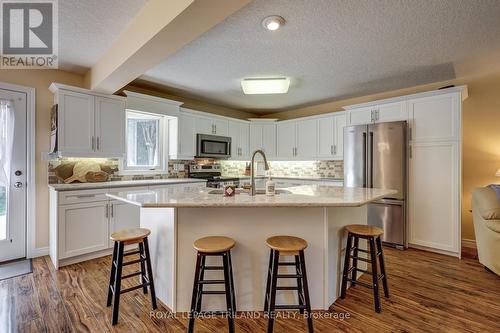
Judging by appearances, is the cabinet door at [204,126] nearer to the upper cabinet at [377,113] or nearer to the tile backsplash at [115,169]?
the tile backsplash at [115,169]

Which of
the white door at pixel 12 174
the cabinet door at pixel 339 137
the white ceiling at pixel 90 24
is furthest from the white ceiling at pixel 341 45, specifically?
the white door at pixel 12 174

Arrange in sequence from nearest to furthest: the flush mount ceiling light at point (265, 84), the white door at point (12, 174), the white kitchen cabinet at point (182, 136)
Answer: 1. the white door at point (12, 174)
2. the flush mount ceiling light at point (265, 84)
3. the white kitchen cabinet at point (182, 136)

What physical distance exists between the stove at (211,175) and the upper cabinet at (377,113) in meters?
2.45

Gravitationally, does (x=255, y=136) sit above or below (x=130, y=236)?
above

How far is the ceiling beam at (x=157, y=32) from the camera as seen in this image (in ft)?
5.51

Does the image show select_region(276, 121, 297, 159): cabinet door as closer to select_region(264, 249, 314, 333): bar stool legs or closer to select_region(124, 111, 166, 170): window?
select_region(124, 111, 166, 170): window

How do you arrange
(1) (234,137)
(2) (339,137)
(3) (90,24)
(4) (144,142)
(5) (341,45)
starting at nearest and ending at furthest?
(3) (90,24)
(5) (341,45)
(4) (144,142)
(2) (339,137)
(1) (234,137)

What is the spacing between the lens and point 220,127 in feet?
17.1

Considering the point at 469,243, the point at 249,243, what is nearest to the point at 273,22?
the point at 249,243

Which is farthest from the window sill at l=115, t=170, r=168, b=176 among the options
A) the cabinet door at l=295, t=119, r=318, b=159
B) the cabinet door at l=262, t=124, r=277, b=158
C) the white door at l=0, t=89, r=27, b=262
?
the cabinet door at l=295, t=119, r=318, b=159

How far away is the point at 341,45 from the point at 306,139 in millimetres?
2671

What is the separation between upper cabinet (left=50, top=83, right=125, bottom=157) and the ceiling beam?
521mm

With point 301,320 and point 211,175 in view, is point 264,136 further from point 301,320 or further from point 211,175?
point 301,320

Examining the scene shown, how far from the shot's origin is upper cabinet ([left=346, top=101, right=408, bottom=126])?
372 centimetres
